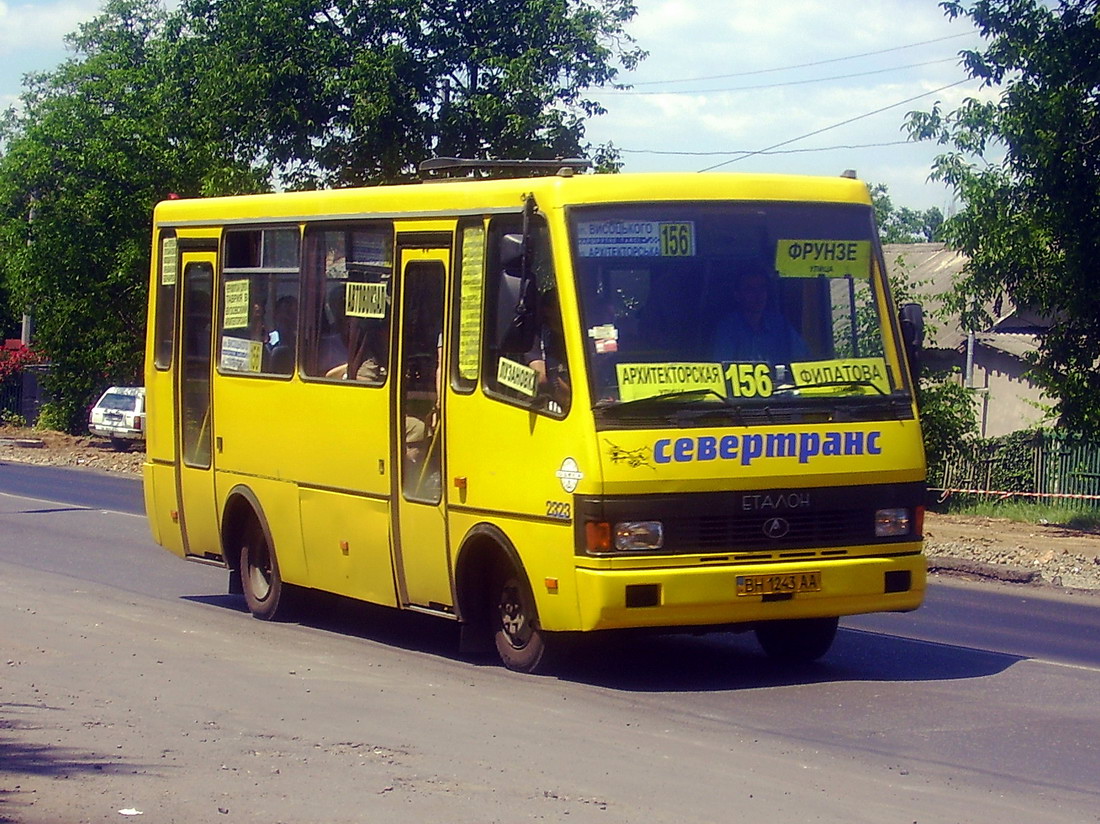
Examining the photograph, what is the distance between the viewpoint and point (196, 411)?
43.7ft

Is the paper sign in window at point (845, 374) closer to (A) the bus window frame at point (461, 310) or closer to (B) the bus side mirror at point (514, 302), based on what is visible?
(B) the bus side mirror at point (514, 302)

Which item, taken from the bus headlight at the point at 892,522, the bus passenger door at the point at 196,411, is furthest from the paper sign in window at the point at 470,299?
the bus passenger door at the point at 196,411

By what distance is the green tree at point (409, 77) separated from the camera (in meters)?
32.3

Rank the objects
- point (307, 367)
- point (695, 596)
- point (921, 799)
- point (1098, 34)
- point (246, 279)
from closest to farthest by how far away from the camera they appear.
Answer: point (921, 799) → point (695, 596) → point (307, 367) → point (246, 279) → point (1098, 34)

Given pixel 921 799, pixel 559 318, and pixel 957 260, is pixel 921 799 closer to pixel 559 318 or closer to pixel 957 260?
pixel 559 318

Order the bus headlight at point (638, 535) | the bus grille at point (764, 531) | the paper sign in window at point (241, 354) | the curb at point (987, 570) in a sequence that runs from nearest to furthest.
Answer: the bus headlight at point (638, 535), the bus grille at point (764, 531), the paper sign in window at point (241, 354), the curb at point (987, 570)

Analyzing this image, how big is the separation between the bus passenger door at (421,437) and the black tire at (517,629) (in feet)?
1.14

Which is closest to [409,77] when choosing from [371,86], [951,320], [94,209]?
[371,86]

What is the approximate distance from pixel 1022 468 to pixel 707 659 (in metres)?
18.1

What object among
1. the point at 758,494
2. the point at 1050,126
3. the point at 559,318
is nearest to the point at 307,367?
the point at 559,318

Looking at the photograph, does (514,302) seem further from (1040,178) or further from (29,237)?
(29,237)

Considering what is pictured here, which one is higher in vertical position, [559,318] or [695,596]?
[559,318]

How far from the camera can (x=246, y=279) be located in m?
12.6

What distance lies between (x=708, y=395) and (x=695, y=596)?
1070 mm
